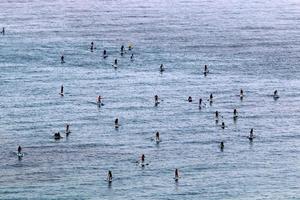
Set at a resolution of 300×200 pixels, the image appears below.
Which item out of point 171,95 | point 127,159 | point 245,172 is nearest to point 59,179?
point 127,159

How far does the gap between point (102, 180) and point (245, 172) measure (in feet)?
73.2

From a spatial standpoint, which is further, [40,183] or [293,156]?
[293,156]

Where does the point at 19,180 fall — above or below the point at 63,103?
below

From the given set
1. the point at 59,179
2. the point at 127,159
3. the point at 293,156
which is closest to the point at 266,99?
the point at 293,156

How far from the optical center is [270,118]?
17738 centimetres

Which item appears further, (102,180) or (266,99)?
(266,99)

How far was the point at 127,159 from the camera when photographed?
506ft

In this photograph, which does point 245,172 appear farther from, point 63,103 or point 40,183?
point 63,103

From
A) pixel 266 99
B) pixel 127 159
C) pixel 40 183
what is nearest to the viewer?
pixel 40 183

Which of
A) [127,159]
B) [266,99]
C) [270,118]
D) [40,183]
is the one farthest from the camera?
[266,99]

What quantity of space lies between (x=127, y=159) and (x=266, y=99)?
45.4m

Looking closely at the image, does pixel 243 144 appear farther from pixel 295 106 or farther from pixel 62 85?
pixel 62 85

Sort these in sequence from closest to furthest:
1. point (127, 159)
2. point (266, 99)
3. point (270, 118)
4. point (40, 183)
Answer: point (40, 183) < point (127, 159) < point (270, 118) < point (266, 99)

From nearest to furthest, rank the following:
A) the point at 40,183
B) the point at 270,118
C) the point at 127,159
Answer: the point at 40,183
the point at 127,159
the point at 270,118
